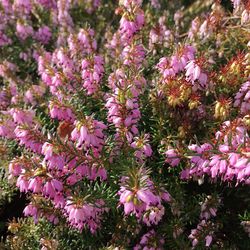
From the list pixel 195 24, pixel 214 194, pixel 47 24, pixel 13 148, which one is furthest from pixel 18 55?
pixel 214 194

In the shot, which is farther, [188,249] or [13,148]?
[13,148]

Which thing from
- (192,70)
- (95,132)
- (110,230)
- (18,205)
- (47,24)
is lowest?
(18,205)

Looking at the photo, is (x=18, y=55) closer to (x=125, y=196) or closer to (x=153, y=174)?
(x=153, y=174)

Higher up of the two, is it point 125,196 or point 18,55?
point 125,196

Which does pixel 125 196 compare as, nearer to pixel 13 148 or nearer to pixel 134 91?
pixel 134 91

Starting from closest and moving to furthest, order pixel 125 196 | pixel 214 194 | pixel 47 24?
pixel 125 196, pixel 214 194, pixel 47 24

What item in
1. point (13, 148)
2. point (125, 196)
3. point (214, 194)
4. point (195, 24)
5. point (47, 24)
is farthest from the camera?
point (47, 24)
